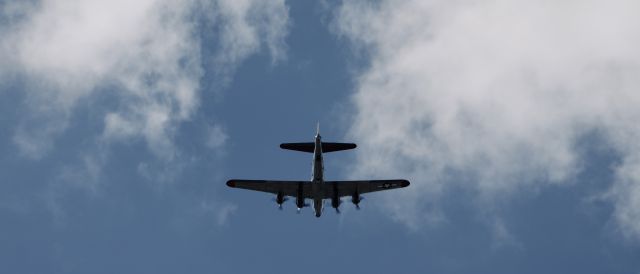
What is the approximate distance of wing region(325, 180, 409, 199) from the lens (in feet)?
278

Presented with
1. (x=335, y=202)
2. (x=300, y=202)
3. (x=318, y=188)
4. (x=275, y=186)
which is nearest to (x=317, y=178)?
(x=318, y=188)

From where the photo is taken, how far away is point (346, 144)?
8025 centimetres

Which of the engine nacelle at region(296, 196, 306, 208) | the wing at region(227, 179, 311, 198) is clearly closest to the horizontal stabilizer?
the wing at region(227, 179, 311, 198)

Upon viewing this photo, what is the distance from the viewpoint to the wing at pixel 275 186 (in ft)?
279

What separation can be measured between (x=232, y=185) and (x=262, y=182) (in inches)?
134

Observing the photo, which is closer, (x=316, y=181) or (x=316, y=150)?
(x=316, y=150)

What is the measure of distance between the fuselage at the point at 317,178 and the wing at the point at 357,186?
2.97ft

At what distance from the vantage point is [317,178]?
82125 millimetres

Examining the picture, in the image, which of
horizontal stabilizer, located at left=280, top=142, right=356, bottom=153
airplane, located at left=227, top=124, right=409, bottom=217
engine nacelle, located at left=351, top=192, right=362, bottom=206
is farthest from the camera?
engine nacelle, located at left=351, top=192, right=362, bottom=206

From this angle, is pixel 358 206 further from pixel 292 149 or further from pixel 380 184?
pixel 292 149

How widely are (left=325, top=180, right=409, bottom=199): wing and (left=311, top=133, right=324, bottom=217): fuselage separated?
2.97 feet

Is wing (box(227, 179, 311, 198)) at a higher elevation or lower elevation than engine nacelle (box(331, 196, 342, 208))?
higher

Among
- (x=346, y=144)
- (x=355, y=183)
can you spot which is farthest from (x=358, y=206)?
(x=346, y=144)

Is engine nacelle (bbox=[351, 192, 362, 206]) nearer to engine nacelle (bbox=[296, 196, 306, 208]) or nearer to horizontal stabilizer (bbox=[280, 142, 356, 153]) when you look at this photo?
engine nacelle (bbox=[296, 196, 306, 208])
